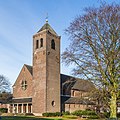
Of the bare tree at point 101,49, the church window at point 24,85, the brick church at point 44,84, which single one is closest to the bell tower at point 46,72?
the brick church at point 44,84

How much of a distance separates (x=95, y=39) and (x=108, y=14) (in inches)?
118

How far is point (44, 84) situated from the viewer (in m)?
44.8

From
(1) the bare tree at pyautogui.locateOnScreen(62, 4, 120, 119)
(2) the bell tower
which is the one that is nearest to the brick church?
(2) the bell tower

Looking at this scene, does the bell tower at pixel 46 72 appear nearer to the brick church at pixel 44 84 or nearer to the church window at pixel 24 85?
the brick church at pixel 44 84

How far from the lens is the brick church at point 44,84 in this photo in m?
45.0

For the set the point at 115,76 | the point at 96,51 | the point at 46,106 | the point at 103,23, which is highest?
the point at 103,23

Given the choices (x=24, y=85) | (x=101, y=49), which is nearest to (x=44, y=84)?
(x=24, y=85)

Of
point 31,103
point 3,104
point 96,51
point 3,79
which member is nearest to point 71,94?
point 31,103

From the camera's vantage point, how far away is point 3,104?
5597cm

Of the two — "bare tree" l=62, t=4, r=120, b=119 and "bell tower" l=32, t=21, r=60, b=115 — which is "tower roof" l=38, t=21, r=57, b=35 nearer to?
"bell tower" l=32, t=21, r=60, b=115

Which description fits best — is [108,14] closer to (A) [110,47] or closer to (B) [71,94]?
(A) [110,47]

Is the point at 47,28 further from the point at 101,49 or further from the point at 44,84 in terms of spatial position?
the point at 101,49

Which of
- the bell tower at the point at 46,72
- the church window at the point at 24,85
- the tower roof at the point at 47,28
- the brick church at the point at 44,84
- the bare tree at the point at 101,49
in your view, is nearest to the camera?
the bare tree at the point at 101,49

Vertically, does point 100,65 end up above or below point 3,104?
above
